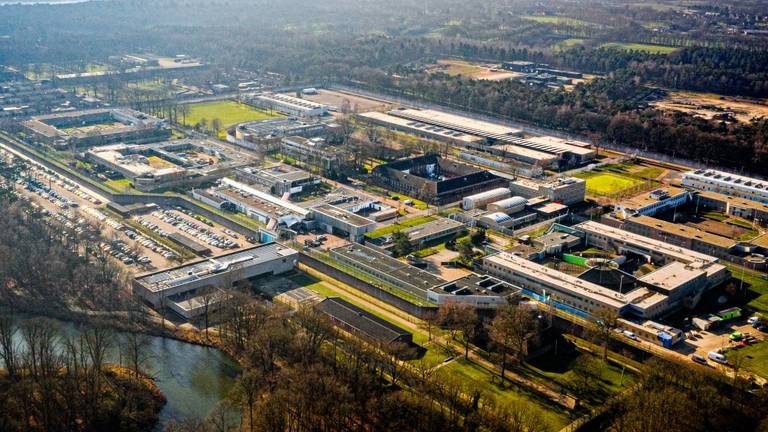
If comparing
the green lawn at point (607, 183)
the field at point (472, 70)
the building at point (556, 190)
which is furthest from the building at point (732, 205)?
the field at point (472, 70)

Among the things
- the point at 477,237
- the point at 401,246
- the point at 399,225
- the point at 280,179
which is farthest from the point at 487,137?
the point at 401,246

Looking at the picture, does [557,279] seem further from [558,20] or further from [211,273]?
[558,20]

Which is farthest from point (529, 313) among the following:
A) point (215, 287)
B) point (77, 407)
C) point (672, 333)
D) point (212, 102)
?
point (212, 102)

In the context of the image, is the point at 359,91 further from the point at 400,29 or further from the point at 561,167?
the point at 400,29

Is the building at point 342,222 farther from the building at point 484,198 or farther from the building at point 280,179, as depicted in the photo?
the building at point 484,198

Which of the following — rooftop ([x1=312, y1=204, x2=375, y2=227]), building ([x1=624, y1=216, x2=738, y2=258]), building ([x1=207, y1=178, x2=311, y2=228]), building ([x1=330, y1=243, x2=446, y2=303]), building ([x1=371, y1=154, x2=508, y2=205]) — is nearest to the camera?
building ([x1=330, y1=243, x2=446, y2=303])

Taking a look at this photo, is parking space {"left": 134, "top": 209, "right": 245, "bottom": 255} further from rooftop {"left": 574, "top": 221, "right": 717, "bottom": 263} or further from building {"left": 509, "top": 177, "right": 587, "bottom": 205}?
rooftop {"left": 574, "top": 221, "right": 717, "bottom": 263}

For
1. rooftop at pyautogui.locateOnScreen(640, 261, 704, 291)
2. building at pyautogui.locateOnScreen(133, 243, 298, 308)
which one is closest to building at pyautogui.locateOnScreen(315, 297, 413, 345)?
building at pyautogui.locateOnScreen(133, 243, 298, 308)
